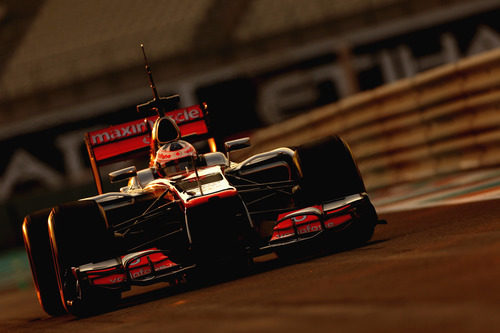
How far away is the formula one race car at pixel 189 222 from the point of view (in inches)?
309

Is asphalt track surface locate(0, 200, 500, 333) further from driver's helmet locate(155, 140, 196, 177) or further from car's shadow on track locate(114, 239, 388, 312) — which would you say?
driver's helmet locate(155, 140, 196, 177)

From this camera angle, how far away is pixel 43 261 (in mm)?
8578

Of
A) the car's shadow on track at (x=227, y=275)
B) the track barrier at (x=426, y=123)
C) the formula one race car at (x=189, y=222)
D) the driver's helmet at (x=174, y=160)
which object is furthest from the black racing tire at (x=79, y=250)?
the track barrier at (x=426, y=123)

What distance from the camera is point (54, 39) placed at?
42875 mm

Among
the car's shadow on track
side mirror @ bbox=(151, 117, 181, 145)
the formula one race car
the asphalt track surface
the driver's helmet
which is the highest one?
side mirror @ bbox=(151, 117, 181, 145)

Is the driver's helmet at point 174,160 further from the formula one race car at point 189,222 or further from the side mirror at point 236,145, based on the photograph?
the side mirror at point 236,145

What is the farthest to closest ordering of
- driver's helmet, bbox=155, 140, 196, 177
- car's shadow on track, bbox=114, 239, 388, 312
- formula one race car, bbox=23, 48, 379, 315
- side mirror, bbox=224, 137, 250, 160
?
side mirror, bbox=224, 137, 250, 160 → driver's helmet, bbox=155, 140, 196, 177 → car's shadow on track, bbox=114, 239, 388, 312 → formula one race car, bbox=23, 48, 379, 315

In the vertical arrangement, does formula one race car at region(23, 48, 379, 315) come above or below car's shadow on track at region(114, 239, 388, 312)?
above

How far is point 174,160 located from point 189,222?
147 cm

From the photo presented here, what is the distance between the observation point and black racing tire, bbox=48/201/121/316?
7910 mm

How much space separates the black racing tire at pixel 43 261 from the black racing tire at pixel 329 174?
7.21 ft

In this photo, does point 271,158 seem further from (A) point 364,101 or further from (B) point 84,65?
(B) point 84,65

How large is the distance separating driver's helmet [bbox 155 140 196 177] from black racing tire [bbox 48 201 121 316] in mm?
1270

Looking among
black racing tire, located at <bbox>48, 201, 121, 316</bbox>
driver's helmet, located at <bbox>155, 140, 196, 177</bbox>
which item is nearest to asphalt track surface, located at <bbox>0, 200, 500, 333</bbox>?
black racing tire, located at <bbox>48, 201, 121, 316</bbox>
